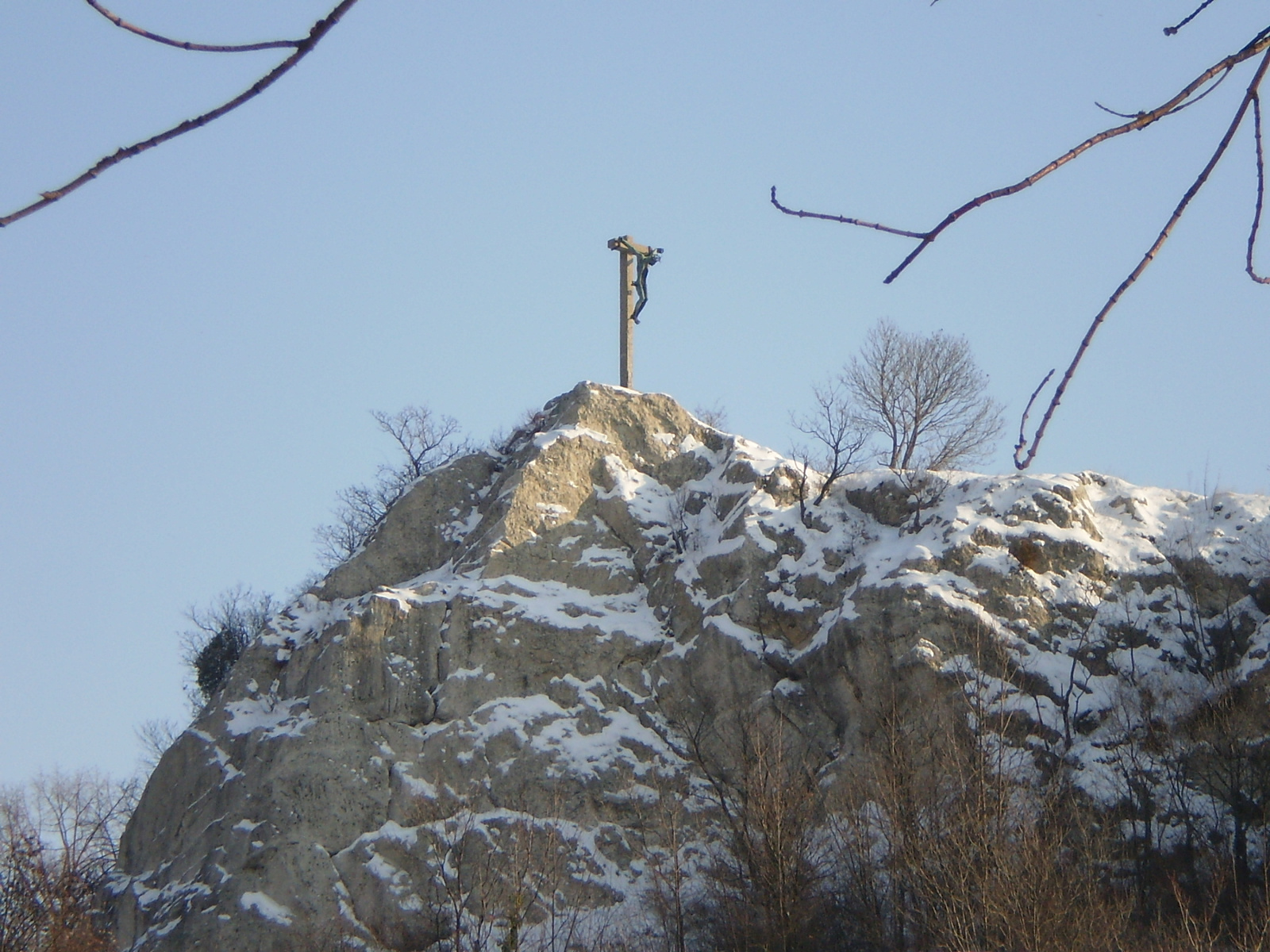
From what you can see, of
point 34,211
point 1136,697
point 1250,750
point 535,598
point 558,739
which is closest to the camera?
point 34,211

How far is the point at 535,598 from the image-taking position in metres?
25.0

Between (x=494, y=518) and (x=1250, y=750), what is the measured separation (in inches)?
538

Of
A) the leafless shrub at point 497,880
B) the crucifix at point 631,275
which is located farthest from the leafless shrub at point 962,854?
the crucifix at point 631,275

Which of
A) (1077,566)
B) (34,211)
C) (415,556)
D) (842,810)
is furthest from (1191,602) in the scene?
(34,211)

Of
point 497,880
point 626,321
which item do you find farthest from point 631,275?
point 497,880

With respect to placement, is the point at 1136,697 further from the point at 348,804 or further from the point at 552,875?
the point at 348,804

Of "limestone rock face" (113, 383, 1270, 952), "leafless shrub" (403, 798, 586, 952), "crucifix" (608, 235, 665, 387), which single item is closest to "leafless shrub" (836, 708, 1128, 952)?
"limestone rock face" (113, 383, 1270, 952)

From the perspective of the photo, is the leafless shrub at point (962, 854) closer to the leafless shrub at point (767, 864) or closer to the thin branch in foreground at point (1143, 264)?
the leafless shrub at point (767, 864)

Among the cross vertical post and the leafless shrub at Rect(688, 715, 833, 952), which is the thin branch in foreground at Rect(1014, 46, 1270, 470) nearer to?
the leafless shrub at Rect(688, 715, 833, 952)

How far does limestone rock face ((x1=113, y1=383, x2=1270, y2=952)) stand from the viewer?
21.6 m

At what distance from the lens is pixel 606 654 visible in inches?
976

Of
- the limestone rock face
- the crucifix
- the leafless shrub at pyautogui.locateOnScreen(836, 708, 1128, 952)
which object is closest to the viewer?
the leafless shrub at pyautogui.locateOnScreen(836, 708, 1128, 952)

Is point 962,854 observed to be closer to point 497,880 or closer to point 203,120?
point 497,880

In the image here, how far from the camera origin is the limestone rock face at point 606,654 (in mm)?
21578
